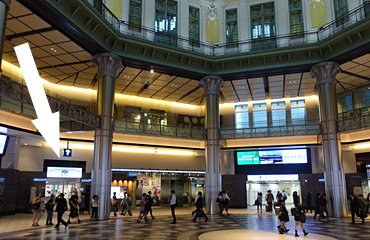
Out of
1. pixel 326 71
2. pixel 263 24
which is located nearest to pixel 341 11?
pixel 326 71

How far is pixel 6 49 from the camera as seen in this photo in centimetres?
1762

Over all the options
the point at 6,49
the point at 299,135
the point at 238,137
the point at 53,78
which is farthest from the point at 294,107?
the point at 6,49

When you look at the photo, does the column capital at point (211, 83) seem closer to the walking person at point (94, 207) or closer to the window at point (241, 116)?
the window at point (241, 116)

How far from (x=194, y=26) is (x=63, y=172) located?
13.7 m

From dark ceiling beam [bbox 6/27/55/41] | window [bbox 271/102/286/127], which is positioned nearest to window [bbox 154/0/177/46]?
dark ceiling beam [bbox 6/27/55/41]

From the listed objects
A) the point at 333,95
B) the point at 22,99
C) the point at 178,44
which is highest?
the point at 178,44

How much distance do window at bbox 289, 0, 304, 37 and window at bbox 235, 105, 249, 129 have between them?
8.97 meters

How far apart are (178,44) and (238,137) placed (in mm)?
8258

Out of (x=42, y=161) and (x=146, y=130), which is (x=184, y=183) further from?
(x=42, y=161)

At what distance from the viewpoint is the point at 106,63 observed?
19.1 metres

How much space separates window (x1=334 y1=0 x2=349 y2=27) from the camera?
20312 mm

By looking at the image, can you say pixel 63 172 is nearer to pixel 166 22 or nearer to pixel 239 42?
pixel 166 22

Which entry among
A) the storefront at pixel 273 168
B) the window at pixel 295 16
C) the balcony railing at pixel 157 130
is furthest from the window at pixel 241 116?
the window at pixel 295 16
